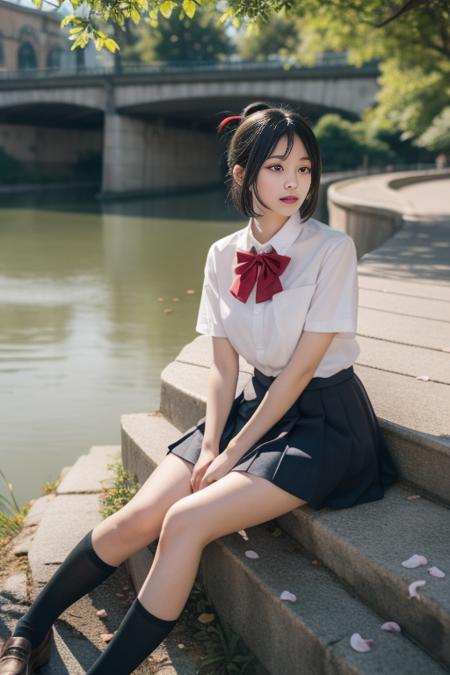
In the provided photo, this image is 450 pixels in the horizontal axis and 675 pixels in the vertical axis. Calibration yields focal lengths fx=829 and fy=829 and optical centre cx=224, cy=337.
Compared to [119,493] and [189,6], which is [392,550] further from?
[189,6]

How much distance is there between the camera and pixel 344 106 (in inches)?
1307

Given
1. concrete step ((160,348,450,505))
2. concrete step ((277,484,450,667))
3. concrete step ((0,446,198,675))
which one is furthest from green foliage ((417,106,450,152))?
concrete step ((277,484,450,667))

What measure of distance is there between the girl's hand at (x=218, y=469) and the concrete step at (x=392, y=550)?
30 centimetres

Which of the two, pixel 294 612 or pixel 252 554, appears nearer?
pixel 294 612

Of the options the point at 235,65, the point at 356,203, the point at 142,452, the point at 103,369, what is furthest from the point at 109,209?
the point at 142,452

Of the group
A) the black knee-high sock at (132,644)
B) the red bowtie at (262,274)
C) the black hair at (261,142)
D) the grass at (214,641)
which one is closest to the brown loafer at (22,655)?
the black knee-high sock at (132,644)

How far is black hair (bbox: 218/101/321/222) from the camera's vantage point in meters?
2.73

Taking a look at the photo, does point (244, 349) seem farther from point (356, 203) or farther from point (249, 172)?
point (356, 203)

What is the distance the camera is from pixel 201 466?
109 inches

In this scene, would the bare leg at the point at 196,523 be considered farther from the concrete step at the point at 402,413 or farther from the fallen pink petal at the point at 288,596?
the concrete step at the point at 402,413

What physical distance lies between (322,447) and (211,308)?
2.37ft

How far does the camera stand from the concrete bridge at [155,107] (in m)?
33.5

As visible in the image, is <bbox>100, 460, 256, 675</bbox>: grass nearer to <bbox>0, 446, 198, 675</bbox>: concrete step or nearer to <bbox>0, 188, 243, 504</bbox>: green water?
<bbox>0, 446, 198, 675</bbox>: concrete step

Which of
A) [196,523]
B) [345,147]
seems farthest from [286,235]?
[345,147]
